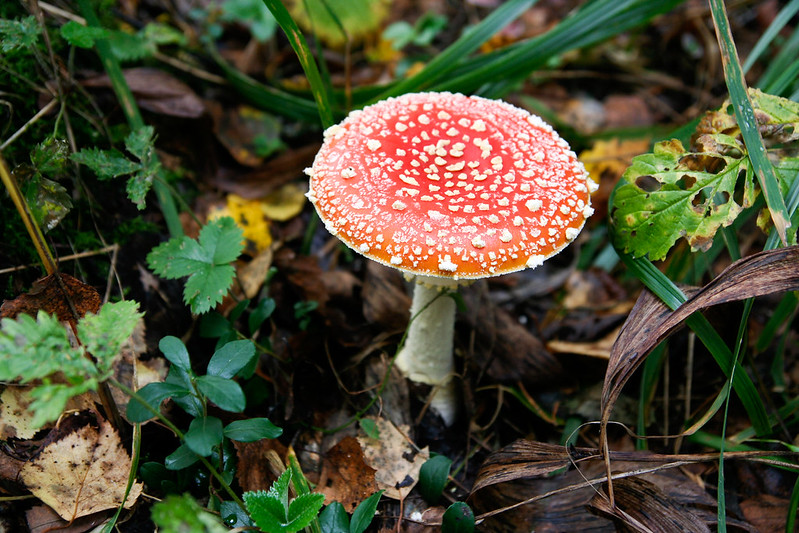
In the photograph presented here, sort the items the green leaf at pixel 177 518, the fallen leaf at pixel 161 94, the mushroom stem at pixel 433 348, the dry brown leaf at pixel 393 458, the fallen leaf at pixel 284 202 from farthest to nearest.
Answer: the fallen leaf at pixel 284 202
the fallen leaf at pixel 161 94
the mushroom stem at pixel 433 348
the dry brown leaf at pixel 393 458
the green leaf at pixel 177 518

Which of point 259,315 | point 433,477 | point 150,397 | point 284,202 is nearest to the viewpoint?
point 150,397

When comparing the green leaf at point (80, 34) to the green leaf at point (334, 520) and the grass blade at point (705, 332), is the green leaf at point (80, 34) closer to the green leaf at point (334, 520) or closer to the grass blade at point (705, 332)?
the green leaf at point (334, 520)

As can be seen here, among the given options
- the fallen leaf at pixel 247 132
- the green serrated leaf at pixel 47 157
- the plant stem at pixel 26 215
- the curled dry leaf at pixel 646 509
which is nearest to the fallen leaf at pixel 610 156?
the fallen leaf at pixel 247 132

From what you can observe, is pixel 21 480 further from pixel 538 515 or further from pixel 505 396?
pixel 505 396

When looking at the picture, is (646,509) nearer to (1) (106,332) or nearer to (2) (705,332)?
(2) (705,332)

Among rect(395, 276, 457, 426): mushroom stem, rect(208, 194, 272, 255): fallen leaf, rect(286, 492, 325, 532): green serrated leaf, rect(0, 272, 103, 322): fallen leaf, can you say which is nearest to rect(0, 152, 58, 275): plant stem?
rect(0, 272, 103, 322): fallen leaf

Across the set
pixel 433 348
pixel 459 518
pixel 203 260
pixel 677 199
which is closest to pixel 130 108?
pixel 203 260
